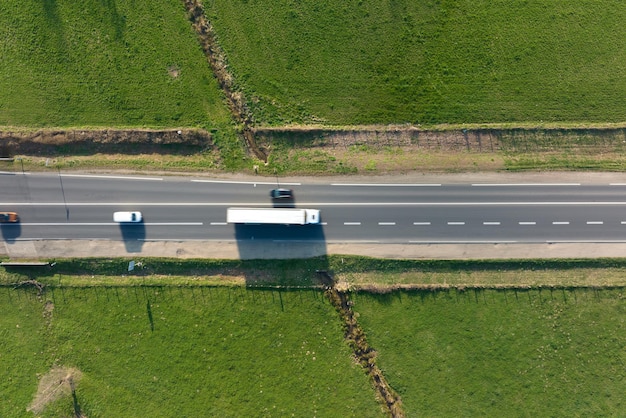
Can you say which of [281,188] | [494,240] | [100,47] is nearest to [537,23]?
[494,240]

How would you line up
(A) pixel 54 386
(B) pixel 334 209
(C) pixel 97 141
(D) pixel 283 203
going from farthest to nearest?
(C) pixel 97 141, (D) pixel 283 203, (B) pixel 334 209, (A) pixel 54 386

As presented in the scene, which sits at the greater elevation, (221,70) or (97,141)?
(221,70)

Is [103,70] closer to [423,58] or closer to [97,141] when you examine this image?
[97,141]

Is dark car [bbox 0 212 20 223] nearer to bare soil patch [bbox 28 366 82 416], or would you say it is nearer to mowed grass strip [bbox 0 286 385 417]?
mowed grass strip [bbox 0 286 385 417]

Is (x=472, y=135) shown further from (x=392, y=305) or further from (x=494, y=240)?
(x=392, y=305)

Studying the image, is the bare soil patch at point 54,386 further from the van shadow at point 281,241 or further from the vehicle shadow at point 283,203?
the vehicle shadow at point 283,203

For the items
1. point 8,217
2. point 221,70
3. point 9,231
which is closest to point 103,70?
point 221,70

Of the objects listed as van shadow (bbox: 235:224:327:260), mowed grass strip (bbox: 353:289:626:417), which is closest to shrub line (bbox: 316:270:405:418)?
mowed grass strip (bbox: 353:289:626:417)
